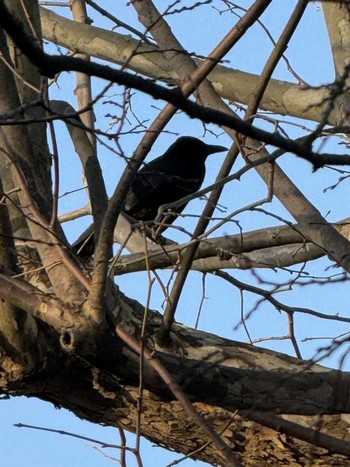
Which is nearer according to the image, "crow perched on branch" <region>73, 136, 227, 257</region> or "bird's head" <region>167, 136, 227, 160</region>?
"crow perched on branch" <region>73, 136, 227, 257</region>

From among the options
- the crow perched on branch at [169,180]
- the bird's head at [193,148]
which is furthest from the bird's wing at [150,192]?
the bird's head at [193,148]

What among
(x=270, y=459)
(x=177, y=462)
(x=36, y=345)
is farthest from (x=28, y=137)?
(x=270, y=459)

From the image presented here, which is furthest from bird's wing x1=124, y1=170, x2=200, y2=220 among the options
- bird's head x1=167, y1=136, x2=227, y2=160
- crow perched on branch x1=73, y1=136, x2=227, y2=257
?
bird's head x1=167, y1=136, x2=227, y2=160

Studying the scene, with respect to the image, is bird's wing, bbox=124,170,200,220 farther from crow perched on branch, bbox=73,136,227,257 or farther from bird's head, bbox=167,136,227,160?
bird's head, bbox=167,136,227,160

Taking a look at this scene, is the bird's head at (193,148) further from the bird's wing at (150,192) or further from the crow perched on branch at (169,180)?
the bird's wing at (150,192)

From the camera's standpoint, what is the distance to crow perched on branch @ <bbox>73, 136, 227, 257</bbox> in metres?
8.01

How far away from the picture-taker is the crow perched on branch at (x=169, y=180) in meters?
8.01

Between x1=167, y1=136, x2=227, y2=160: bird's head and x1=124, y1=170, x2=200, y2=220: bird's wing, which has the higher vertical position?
x1=167, y1=136, x2=227, y2=160: bird's head

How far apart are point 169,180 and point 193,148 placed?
1843mm

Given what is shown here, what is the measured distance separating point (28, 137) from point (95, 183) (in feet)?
1.57

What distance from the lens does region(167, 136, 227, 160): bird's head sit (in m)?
9.30

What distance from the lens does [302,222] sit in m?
4.21

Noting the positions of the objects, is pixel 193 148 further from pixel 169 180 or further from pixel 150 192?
pixel 169 180

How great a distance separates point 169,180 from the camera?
754 centimetres
